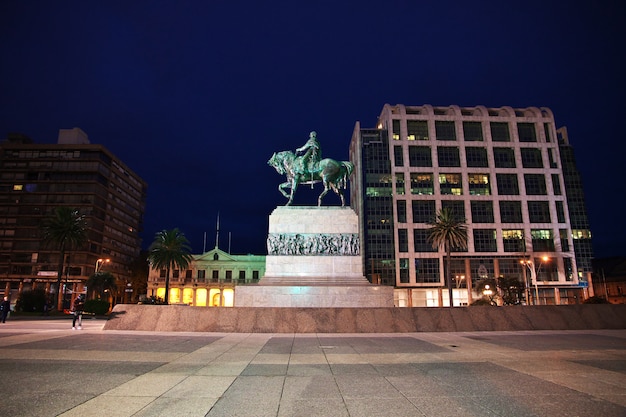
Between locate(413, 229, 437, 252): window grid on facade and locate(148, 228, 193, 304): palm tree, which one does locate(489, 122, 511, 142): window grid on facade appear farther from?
locate(148, 228, 193, 304): palm tree

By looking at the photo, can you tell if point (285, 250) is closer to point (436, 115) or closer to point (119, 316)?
point (119, 316)

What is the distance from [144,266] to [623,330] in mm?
113561

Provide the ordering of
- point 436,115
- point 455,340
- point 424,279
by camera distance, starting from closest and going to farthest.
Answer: point 455,340
point 424,279
point 436,115

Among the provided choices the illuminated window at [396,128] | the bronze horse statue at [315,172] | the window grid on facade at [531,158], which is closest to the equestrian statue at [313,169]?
the bronze horse statue at [315,172]

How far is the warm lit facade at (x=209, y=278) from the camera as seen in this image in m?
84.1

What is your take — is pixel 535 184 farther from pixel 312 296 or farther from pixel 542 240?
pixel 312 296

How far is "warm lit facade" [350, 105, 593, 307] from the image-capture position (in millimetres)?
80062

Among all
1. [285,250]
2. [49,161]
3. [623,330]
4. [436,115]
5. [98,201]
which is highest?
[436,115]

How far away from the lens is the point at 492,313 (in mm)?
21094

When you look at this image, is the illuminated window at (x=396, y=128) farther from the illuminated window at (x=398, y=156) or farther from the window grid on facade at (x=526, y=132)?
the window grid on facade at (x=526, y=132)

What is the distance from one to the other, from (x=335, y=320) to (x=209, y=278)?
7016cm

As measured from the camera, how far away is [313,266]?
29.3 meters

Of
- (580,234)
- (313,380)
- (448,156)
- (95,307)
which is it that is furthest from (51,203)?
(580,234)

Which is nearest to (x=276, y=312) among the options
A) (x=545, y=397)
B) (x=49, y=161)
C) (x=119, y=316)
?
(x=119, y=316)
